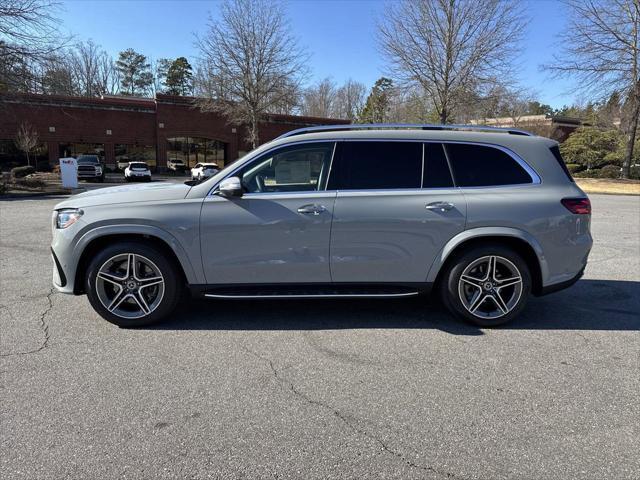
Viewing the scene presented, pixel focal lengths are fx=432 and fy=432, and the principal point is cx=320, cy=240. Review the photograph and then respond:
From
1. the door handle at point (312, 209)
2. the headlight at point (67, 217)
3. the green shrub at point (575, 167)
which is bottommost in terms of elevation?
the headlight at point (67, 217)

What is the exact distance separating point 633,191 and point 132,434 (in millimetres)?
29547

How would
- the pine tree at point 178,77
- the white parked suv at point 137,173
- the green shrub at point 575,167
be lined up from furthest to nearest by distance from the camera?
the pine tree at point 178,77 → the green shrub at point 575,167 → the white parked suv at point 137,173

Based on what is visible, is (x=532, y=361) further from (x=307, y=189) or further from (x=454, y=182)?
(x=307, y=189)

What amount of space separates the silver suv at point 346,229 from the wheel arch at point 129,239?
0.01m

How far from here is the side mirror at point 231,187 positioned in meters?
3.93

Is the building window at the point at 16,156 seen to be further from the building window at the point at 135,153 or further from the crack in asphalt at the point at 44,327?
the crack in asphalt at the point at 44,327

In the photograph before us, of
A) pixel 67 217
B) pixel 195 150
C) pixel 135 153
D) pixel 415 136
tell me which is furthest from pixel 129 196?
pixel 195 150

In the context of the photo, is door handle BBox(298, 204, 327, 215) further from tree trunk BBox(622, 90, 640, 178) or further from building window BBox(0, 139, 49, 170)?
building window BBox(0, 139, 49, 170)

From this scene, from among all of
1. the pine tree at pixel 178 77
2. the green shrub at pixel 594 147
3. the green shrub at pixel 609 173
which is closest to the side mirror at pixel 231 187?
the green shrub at pixel 609 173

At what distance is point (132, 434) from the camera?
2.61 meters

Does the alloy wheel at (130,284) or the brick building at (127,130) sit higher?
the brick building at (127,130)

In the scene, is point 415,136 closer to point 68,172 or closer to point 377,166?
point 377,166

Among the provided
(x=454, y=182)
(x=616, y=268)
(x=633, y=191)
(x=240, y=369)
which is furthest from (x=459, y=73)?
(x=240, y=369)

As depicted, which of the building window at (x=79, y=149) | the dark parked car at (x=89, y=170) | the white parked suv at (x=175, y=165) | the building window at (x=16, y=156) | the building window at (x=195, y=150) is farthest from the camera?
the building window at (x=195, y=150)
